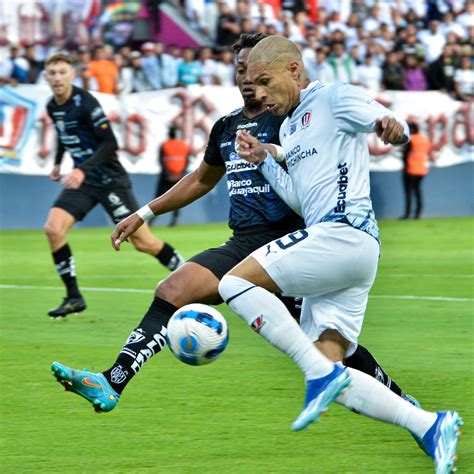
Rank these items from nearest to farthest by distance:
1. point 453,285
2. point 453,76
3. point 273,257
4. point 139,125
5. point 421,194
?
point 273,257 < point 453,285 < point 139,125 < point 421,194 < point 453,76

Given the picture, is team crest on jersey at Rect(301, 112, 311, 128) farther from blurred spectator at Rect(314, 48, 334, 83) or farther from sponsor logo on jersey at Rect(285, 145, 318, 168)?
blurred spectator at Rect(314, 48, 334, 83)

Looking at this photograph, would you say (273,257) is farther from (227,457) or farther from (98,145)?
(98,145)

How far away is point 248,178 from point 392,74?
766 inches

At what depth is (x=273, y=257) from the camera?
541 centimetres

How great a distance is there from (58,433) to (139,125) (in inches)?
654

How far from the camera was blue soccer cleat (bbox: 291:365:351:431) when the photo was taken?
507 cm

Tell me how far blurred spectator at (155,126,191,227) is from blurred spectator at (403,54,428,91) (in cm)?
596

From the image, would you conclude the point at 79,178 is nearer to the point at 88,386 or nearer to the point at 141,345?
the point at 141,345

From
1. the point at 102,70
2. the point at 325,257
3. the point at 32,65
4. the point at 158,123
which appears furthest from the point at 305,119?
the point at 158,123

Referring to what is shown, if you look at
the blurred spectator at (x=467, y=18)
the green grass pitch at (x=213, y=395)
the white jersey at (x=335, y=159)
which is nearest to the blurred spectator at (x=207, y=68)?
the blurred spectator at (x=467, y=18)

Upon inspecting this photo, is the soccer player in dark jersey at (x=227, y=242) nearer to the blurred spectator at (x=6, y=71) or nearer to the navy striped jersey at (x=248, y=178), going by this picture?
the navy striped jersey at (x=248, y=178)

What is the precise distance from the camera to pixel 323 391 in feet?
16.8

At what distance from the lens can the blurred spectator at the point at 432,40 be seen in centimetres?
2765

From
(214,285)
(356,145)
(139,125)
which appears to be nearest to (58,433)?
(214,285)
